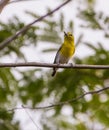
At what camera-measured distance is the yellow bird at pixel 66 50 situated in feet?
20.9

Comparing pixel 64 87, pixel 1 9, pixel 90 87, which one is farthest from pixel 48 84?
pixel 1 9

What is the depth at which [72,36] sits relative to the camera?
653 centimetres

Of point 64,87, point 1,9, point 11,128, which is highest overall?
point 1,9

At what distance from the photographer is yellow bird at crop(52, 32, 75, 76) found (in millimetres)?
6367

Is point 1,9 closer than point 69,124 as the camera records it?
Yes

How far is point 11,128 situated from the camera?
6.47 m

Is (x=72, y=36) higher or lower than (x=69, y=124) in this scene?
higher

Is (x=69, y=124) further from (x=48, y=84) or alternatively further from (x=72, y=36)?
(x=72, y=36)

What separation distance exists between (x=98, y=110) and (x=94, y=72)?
493 mm

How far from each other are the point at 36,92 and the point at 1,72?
1435mm

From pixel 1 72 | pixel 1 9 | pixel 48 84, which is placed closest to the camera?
pixel 1 9

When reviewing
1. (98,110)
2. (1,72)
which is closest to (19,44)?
(1,72)

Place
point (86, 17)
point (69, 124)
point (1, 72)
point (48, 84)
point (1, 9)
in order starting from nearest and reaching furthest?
point (1, 9), point (1, 72), point (86, 17), point (48, 84), point (69, 124)

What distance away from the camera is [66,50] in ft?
21.0
